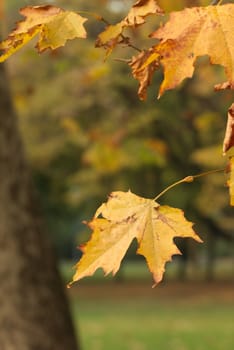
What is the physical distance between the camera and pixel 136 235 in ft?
4.91

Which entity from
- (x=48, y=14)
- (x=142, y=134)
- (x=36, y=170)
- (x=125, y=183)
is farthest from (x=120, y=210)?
(x=36, y=170)

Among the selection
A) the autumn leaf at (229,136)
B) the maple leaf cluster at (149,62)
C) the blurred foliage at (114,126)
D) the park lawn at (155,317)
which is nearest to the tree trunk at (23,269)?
the blurred foliage at (114,126)

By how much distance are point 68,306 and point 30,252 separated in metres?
0.42

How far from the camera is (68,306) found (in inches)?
198

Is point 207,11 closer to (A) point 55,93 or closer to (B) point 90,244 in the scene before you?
(B) point 90,244

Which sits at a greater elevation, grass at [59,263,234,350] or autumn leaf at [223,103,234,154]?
grass at [59,263,234,350]

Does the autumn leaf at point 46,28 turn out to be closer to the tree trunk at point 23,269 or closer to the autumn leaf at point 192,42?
the autumn leaf at point 192,42

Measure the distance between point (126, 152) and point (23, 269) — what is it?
3924 millimetres

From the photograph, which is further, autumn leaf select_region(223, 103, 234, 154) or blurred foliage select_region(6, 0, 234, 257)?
blurred foliage select_region(6, 0, 234, 257)

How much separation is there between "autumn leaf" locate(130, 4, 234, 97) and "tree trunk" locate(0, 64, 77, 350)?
3.49 meters

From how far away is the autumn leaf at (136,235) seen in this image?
149 cm

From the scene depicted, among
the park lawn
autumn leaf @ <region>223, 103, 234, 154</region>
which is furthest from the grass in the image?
autumn leaf @ <region>223, 103, 234, 154</region>

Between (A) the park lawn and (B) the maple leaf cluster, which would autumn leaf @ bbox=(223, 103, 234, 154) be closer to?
(B) the maple leaf cluster

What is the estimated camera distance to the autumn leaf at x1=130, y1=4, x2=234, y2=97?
137 cm
